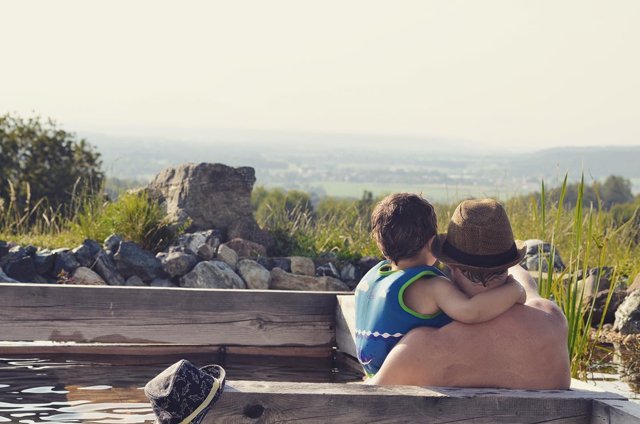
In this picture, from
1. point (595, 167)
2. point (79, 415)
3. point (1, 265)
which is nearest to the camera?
point (79, 415)

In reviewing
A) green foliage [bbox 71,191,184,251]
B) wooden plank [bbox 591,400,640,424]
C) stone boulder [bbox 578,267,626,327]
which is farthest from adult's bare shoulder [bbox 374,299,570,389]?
green foliage [bbox 71,191,184,251]

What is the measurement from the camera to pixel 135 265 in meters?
8.18

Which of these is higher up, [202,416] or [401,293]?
[401,293]

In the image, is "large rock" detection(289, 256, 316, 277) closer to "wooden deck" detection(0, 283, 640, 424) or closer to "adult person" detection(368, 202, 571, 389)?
"wooden deck" detection(0, 283, 640, 424)

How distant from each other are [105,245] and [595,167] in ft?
322

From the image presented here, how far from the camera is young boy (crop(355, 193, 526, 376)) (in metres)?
3.44

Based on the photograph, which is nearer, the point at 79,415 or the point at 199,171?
the point at 79,415

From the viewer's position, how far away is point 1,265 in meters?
7.92

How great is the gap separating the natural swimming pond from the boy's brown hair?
140 centimetres

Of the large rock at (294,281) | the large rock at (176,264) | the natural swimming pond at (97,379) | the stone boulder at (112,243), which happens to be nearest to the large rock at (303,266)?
the large rock at (294,281)

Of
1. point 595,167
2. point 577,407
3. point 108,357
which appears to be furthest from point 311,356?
point 595,167

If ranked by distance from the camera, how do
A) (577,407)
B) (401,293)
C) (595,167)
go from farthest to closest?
(595,167) < (401,293) < (577,407)

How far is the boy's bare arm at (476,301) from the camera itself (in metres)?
3.41

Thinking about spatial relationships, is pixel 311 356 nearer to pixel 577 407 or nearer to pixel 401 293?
pixel 401 293
